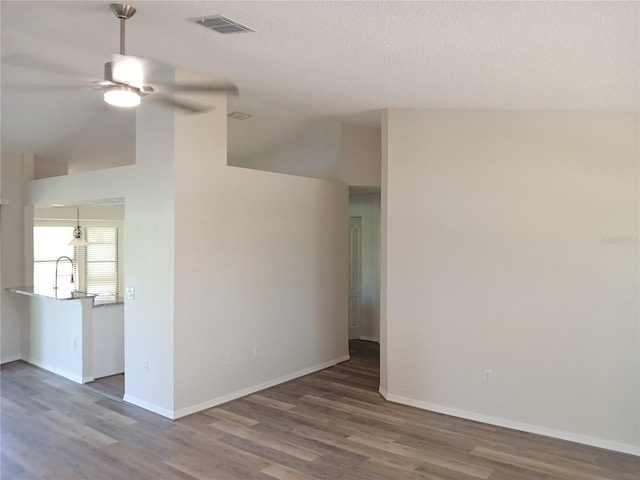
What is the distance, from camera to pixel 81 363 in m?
5.41

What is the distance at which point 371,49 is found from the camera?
10.3 ft

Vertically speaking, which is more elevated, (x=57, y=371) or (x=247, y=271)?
(x=247, y=271)

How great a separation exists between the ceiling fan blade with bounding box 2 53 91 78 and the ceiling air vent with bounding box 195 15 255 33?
188 cm

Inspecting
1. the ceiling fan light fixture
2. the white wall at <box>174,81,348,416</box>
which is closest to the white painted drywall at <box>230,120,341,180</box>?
the white wall at <box>174,81,348,416</box>

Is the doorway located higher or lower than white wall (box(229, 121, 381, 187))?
lower

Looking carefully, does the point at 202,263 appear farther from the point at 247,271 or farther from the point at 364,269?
the point at 364,269

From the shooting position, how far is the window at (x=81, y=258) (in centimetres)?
756

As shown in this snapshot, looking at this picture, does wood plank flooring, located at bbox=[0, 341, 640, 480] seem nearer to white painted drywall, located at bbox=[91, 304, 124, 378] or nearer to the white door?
white painted drywall, located at bbox=[91, 304, 124, 378]

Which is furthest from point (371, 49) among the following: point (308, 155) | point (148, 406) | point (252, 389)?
point (148, 406)

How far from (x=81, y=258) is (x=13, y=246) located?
158 cm

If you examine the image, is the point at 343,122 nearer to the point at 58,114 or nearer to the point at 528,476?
the point at 58,114

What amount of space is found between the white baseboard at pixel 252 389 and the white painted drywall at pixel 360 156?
2372mm

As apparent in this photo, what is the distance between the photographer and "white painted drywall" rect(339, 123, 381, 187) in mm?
6234

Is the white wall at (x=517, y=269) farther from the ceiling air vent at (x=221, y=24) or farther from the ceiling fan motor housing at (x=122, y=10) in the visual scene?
the ceiling fan motor housing at (x=122, y=10)
